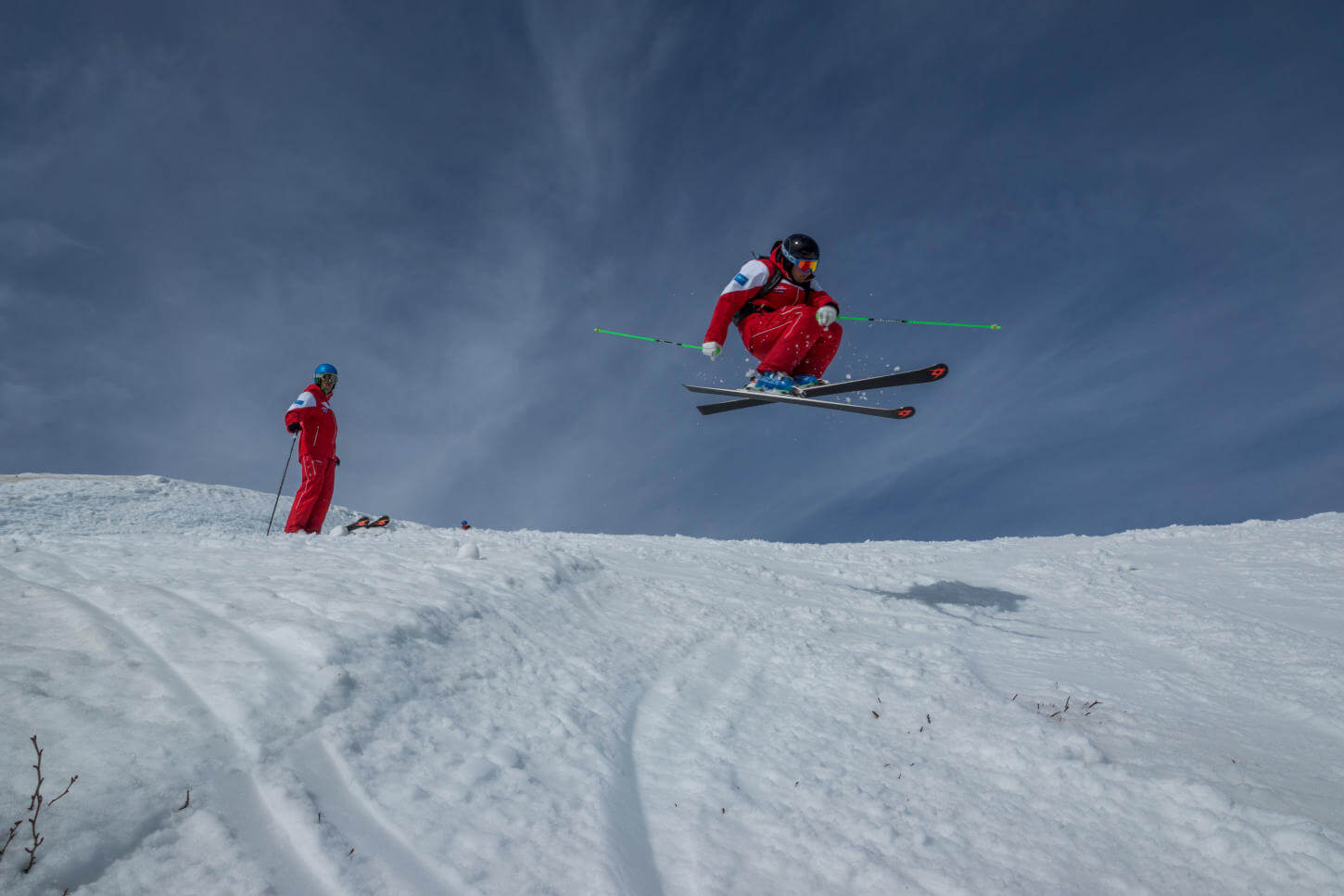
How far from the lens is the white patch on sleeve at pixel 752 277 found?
8.66m

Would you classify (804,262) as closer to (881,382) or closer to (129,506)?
(881,382)

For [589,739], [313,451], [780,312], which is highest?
[780,312]

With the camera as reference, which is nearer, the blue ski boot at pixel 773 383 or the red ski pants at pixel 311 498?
the blue ski boot at pixel 773 383

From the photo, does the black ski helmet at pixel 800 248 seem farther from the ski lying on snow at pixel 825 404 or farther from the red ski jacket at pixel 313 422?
the red ski jacket at pixel 313 422

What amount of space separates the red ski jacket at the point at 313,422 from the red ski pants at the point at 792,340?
24.7ft

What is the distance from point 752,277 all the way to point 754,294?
0.24m

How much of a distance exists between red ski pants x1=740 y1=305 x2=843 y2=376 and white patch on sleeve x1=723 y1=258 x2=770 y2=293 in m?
0.43

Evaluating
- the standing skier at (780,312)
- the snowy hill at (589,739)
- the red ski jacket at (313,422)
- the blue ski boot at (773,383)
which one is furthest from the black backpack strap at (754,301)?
the red ski jacket at (313,422)

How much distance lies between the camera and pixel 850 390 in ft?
28.7

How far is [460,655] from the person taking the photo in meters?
3.85

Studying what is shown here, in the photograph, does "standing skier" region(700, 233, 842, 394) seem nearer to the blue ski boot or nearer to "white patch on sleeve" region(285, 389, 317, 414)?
the blue ski boot

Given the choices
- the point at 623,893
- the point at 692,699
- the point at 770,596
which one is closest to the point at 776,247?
the point at 770,596

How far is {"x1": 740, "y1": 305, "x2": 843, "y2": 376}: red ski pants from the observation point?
8.62 meters

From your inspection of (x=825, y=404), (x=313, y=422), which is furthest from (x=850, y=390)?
(x=313, y=422)
